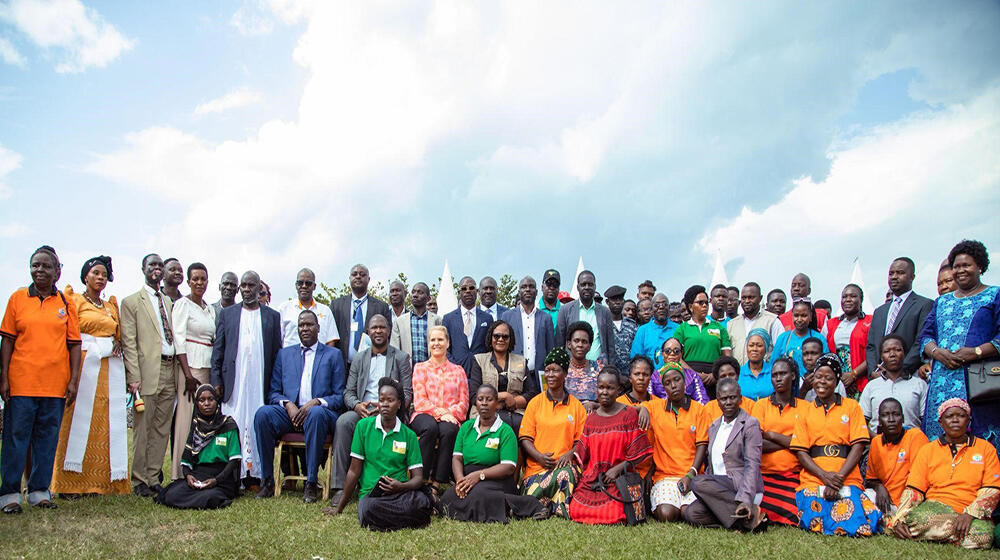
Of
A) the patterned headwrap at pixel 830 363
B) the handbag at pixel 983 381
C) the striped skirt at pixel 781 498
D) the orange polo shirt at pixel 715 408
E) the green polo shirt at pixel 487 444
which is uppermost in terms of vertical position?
the patterned headwrap at pixel 830 363

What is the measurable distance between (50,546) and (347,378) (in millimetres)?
3467

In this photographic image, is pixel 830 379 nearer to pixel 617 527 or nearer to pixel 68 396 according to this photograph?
pixel 617 527

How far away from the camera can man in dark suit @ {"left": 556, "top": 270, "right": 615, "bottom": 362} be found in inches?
339

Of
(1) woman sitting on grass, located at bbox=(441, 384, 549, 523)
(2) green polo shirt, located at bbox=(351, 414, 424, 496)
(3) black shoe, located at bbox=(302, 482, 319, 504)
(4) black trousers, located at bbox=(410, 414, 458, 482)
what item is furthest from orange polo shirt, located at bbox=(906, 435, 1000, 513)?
(3) black shoe, located at bbox=(302, 482, 319, 504)

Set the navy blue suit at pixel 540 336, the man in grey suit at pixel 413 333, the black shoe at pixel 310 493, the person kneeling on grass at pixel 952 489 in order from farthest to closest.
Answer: the man in grey suit at pixel 413 333 → the navy blue suit at pixel 540 336 → the black shoe at pixel 310 493 → the person kneeling on grass at pixel 952 489

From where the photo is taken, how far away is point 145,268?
8141mm

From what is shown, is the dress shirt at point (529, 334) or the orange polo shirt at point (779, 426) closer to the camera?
the orange polo shirt at point (779, 426)

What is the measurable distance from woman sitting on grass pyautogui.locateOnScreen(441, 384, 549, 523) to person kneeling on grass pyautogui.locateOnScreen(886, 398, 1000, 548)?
11.3 feet

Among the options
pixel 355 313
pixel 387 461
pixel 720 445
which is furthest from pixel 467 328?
pixel 720 445

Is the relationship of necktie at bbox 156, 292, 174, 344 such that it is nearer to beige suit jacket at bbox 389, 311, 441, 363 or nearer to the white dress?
the white dress

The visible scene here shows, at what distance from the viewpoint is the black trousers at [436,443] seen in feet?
23.9

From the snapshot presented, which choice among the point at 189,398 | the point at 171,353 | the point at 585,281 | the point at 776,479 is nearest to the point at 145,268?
the point at 171,353

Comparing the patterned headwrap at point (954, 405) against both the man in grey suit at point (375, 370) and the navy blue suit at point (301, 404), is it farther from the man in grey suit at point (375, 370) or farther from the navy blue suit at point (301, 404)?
the navy blue suit at point (301, 404)

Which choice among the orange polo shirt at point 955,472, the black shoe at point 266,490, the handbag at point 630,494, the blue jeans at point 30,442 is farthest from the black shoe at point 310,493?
the orange polo shirt at point 955,472
